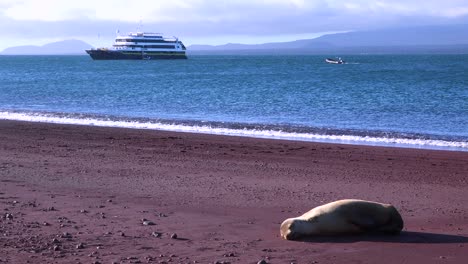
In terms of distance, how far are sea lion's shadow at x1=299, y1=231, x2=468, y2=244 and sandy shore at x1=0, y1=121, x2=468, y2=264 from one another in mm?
14

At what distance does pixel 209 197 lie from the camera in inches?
420

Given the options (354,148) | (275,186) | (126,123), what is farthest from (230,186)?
(126,123)

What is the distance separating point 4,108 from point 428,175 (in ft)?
Result: 74.9

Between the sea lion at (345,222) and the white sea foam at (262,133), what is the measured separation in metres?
10.1

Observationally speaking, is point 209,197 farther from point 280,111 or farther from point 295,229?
point 280,111

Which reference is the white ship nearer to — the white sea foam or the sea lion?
the white sea foam

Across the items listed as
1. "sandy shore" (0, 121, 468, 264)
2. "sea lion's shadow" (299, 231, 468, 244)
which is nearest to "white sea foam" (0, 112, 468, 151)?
"sandy shore" (0, 121, 468, 264)

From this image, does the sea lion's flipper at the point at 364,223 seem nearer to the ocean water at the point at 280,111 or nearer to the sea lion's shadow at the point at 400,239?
the sea lion's shadow at the point at 400,239

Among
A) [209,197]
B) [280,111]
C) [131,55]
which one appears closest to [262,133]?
[280,111]

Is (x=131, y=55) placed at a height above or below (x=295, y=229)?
below

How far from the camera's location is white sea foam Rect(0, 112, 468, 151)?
18812mm

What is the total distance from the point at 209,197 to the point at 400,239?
10.6 feet

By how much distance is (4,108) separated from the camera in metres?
32.4

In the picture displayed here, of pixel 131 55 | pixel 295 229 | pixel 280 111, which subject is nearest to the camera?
pixel 295 229
